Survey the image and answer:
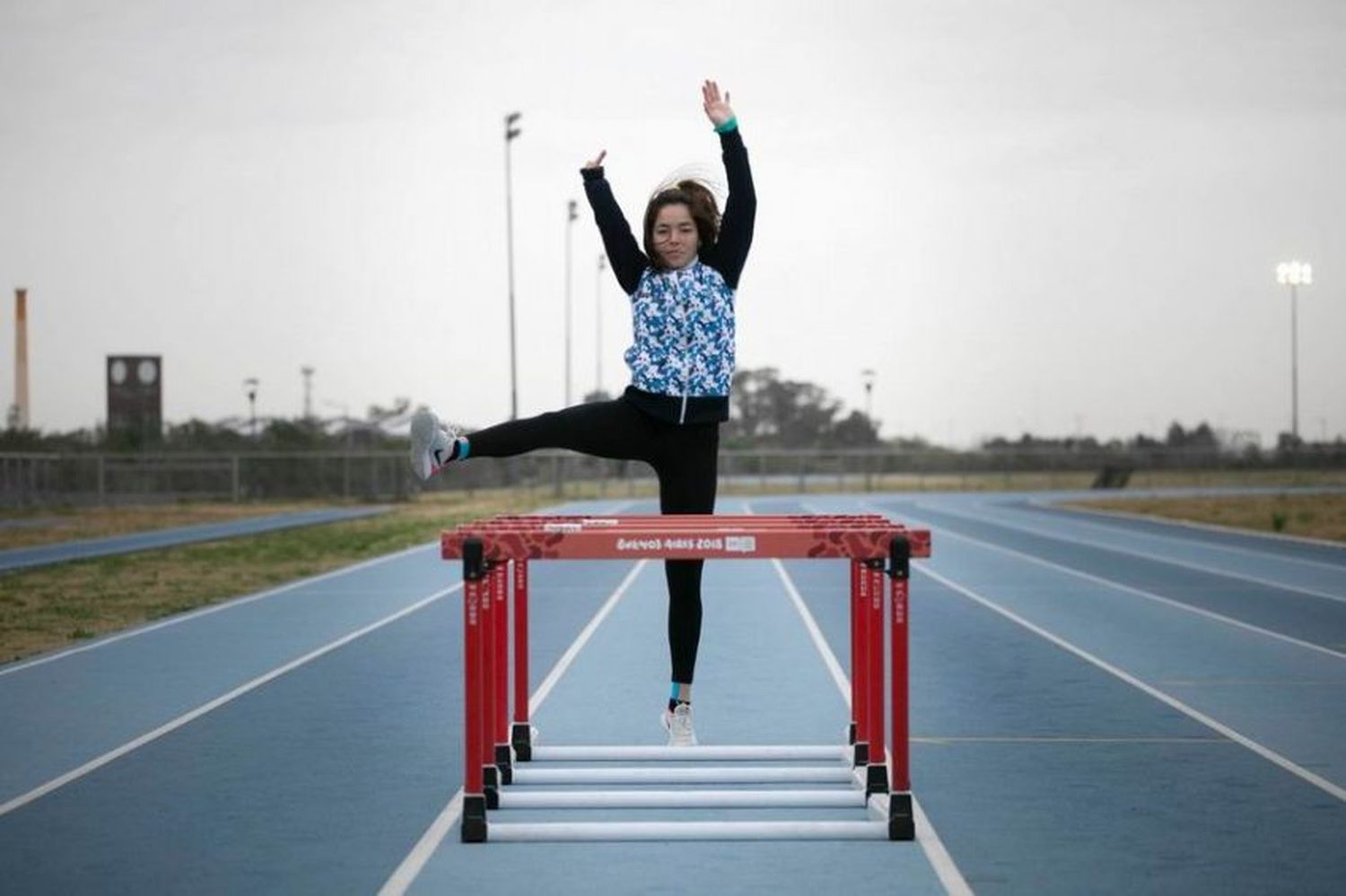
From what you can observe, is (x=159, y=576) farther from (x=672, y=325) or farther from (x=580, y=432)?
(x=672, y=325)

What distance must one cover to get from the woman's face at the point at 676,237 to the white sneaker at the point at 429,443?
1006mm

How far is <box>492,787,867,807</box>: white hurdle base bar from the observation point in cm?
577

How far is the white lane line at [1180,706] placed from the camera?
6727 millimetres

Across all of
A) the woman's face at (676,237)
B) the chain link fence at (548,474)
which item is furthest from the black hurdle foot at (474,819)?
the chain link fence at (548,474)

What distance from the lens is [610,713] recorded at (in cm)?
855

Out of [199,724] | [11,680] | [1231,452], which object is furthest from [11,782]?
[1231,452]

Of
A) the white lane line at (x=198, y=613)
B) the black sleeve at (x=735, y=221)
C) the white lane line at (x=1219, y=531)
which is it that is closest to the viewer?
the black sleeve at (x=735, y=221)

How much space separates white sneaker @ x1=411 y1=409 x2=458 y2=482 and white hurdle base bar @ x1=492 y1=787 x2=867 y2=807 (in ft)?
4.05

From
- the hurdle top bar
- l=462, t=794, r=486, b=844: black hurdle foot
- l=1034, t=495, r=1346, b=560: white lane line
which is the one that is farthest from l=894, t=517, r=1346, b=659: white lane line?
l=462, t=794, r=486, b=844: black hurdle foot

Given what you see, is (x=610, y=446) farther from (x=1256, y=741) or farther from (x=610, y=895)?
(x=1256, y=741)

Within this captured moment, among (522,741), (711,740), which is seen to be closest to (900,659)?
(522,741)

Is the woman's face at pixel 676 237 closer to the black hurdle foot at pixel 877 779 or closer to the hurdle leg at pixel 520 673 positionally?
the hurdle leg at pixel 520 673

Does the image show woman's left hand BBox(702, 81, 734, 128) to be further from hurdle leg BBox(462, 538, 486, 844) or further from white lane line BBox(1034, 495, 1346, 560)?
white lane line BBox(1034, 495, 1346, 560)

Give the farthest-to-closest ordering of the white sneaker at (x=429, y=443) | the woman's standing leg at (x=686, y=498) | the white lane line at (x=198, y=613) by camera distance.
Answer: the white lane line at (x=198, y=613) → the woman's standing leg at (x=686, y=498) → the white sneaker at (x=429, y=443)
